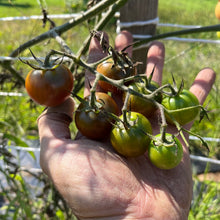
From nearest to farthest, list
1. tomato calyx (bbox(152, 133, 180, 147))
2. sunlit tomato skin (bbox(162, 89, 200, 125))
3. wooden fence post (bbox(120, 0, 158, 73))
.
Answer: tomato calyx (bbox(152, 133, 180, 147)) < sunlit tomato skin (bbox(162, 89, 200, 125)) < wooden fence post (bbox(120, 0, 158, 73))

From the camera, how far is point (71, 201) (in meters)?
0.94

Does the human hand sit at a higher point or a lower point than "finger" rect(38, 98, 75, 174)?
lower

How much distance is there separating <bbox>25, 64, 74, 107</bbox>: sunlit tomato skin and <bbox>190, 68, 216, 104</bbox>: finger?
63 cm

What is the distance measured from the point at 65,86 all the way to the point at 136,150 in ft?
1.12

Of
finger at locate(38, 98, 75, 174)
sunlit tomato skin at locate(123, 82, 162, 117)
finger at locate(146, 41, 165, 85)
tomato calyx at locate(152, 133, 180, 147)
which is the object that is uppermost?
finger at locate(146, 41, 165, 85)

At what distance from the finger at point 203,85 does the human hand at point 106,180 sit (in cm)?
39

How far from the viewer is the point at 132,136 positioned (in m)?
0.89

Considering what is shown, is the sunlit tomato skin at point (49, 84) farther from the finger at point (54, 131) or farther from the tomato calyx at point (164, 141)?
the tomato calyx at point (164, 141)

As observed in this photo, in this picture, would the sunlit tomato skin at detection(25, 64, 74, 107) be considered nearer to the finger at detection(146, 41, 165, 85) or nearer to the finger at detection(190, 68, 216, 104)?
the finger at detection(146, 41, 165, 85)

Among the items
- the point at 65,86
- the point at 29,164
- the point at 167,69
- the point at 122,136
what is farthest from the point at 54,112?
the point at 167,69

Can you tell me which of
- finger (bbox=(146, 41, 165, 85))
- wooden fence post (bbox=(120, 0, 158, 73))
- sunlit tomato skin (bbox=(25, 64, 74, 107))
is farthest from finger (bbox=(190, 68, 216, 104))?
sunlit tomato skin (bbox=(25, 64, 74, 107))

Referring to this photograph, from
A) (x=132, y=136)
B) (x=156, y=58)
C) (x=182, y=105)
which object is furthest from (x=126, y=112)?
(x=156, y=58)

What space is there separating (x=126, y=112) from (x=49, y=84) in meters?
0.29

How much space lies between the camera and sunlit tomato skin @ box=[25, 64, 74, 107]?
0.98 metres
